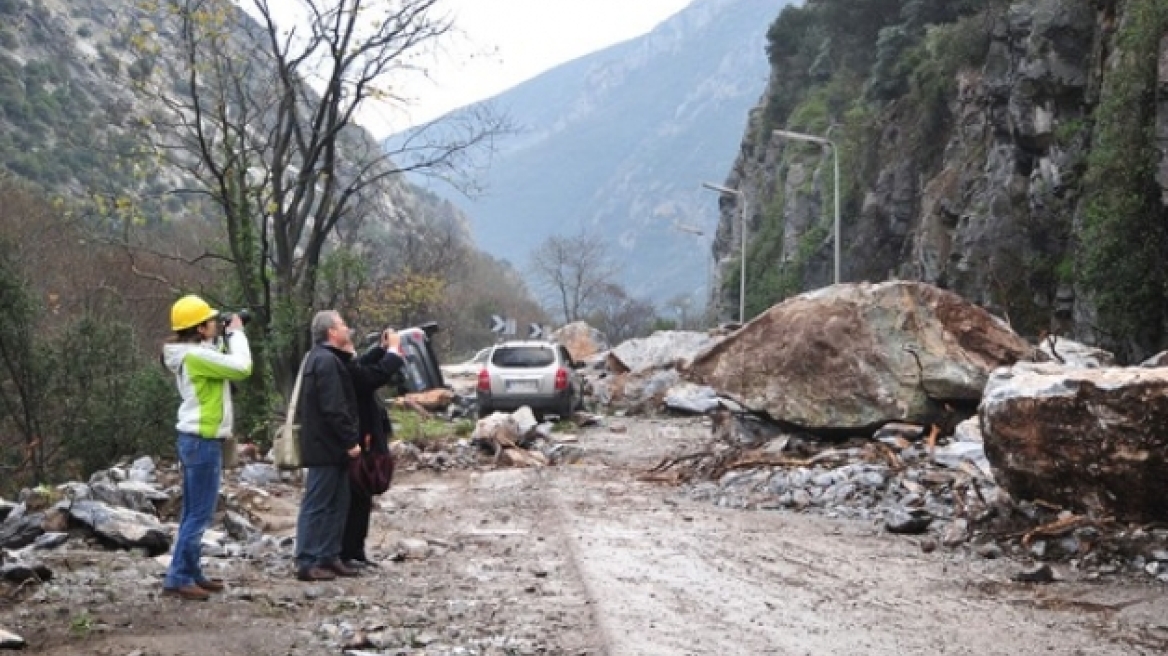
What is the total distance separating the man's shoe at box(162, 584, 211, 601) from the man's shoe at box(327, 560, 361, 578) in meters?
1.03

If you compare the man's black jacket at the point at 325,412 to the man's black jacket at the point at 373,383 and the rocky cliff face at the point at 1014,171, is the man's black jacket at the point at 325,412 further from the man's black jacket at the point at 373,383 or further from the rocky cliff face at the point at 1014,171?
the rocky cliff face at the point at 1014,171

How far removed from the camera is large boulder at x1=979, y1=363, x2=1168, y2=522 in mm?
8523

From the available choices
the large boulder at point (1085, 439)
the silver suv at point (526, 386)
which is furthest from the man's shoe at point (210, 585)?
the silver suv at point (526, 386)

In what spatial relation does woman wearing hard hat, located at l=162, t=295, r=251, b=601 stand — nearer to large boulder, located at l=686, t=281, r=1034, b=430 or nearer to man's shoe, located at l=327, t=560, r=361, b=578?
man's shoe, located at l=327, t=560, r=361, b=578

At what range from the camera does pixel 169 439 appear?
21234 mm

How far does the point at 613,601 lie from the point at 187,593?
240 cm

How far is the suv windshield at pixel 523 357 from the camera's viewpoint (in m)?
23.8

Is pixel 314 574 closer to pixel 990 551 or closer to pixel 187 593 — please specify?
pixel 187 593

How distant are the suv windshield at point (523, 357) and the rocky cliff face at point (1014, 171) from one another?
12.6 meters

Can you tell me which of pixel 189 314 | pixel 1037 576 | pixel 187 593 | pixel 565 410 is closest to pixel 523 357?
pixel 565 410

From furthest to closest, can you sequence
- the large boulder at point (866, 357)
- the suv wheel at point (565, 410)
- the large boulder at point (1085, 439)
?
the suv wheel at point (565, 410) → the large boulder at point (866, 357) → the large boulder at point (1085, 439)

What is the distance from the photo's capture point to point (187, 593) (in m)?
6.78

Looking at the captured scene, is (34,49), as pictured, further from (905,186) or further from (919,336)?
(919,336)

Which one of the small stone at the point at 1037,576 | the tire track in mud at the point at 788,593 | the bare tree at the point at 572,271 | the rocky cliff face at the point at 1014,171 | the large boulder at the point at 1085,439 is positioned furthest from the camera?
the bare tree at the point at 572,271
